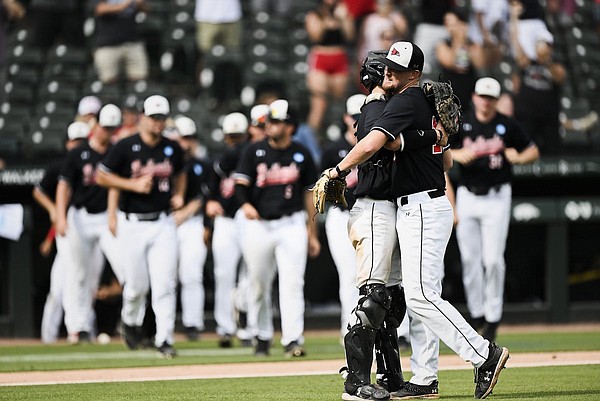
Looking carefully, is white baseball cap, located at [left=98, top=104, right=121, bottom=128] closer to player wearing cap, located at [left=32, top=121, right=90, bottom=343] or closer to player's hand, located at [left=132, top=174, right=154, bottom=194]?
player wearing cap, located at [left=32, top=121, right=90, bottom=343]

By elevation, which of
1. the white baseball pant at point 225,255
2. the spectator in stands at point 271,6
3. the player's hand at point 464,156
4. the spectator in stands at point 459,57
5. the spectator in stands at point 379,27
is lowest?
the white baseball pant at point 225,255

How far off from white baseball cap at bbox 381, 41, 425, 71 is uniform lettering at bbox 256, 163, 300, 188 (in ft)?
12.2

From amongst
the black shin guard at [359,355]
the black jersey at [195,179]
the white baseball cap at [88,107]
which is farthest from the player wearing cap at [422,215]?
the white baseball cap at [88,107]

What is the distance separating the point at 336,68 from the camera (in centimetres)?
1507

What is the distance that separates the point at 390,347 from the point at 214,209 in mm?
5425

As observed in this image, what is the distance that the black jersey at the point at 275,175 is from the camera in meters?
10.0

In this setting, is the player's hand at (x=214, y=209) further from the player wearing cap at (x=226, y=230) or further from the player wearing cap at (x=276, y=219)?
the player wearing cap at (x=276, y=219)

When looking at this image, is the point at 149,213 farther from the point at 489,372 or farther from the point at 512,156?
the point at 489,372

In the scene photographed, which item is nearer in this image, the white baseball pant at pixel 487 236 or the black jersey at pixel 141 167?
the black jersey at pixel 141 167

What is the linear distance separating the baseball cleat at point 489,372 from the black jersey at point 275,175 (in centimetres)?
391

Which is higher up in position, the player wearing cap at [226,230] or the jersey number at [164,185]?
the jersey number at [164,185]

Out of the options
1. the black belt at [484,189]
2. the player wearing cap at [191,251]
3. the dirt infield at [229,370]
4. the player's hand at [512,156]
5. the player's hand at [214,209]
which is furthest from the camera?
the player wearing cap at [191,251]

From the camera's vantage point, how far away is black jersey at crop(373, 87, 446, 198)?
6.25 m

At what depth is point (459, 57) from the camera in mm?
14695
